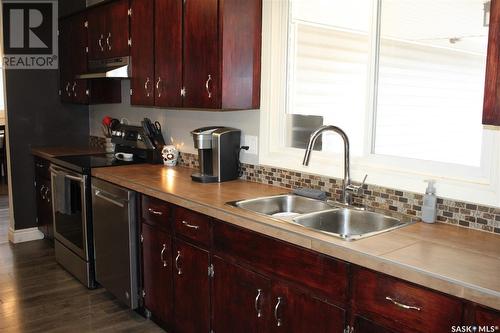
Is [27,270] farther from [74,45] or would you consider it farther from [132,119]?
[74,45]

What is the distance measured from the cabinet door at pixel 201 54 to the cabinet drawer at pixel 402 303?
1.56m

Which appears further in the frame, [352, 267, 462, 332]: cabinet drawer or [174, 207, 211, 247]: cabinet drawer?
[174, 207, 211, 247]: cabinet drawer

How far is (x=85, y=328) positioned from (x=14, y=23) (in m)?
3.15

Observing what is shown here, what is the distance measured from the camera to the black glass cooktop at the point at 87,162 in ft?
11.7

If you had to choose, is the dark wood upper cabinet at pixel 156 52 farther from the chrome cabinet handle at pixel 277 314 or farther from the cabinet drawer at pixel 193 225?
the chrome cabinet handle at pixel 277 314

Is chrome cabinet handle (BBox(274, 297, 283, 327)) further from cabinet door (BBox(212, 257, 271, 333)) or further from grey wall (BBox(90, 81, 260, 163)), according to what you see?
grey wall (BBox(90, 81, 260, 163))

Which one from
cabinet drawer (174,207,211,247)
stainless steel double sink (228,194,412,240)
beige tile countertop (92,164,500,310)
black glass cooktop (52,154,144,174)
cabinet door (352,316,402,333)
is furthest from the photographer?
black glass cooktop (52,154,144,174)

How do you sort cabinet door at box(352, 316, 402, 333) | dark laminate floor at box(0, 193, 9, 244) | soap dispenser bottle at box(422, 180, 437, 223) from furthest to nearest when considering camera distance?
dark laminate floor at box(0, 193, 9, 244) < soap dispenser bottle at box(422, 180, 437, 223) < cabinet door at box(352, 316, 402, 333)

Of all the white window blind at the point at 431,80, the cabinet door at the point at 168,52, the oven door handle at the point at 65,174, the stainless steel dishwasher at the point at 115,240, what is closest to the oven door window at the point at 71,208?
the oven door handle at the point at 65,174

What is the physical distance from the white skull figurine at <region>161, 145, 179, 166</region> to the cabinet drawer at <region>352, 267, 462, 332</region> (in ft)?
7.51

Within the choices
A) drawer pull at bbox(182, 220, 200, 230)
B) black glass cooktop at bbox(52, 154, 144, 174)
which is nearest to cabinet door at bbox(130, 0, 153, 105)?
black glass cooktop at bbox(52, 154, 144, 174)

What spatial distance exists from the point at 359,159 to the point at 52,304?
91.9 inches

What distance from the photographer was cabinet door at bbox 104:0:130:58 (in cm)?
373

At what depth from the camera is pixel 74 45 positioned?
4586 millimetres
